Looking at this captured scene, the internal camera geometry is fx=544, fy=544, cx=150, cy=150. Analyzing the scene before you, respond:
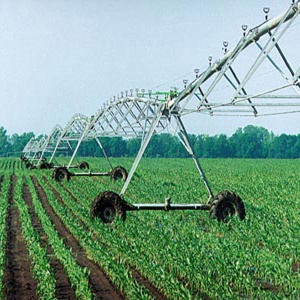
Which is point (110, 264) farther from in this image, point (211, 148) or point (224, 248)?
point (211, 148)

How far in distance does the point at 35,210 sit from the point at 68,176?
9.02 meters

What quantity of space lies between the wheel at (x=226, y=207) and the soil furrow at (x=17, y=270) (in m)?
3.83

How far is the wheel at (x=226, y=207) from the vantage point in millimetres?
10992

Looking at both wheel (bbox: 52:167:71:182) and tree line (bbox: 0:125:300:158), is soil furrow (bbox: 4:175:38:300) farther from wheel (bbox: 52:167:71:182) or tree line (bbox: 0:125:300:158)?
tree line (bbox: 0:125:300:158)

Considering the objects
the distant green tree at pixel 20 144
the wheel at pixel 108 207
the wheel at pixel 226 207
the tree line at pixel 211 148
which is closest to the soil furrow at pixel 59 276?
the wheel at pixel 108 207

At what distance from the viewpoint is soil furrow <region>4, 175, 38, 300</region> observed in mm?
6479

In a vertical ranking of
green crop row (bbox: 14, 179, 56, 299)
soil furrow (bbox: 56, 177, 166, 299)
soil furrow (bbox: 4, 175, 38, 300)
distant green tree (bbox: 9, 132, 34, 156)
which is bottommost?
soil furrow (bbox: 4, 175, 38, 300)

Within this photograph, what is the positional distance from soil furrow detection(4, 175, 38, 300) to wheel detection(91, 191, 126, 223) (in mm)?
1576

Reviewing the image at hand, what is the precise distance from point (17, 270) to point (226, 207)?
4978 mm

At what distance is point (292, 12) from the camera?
738cm

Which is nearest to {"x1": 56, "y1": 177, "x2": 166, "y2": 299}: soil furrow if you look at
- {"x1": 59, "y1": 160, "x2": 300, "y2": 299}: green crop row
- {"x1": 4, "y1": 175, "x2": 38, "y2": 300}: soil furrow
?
{"x1": 59, "y1": 160, "x2": 300, "y2": 299}: green crop row

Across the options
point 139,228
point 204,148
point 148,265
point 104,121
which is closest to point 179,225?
point 139,228

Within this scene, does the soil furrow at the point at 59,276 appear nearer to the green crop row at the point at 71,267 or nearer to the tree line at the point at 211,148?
the green crop row at the point at 71,267

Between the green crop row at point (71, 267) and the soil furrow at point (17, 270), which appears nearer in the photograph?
the green crop row at point (71, 267)
